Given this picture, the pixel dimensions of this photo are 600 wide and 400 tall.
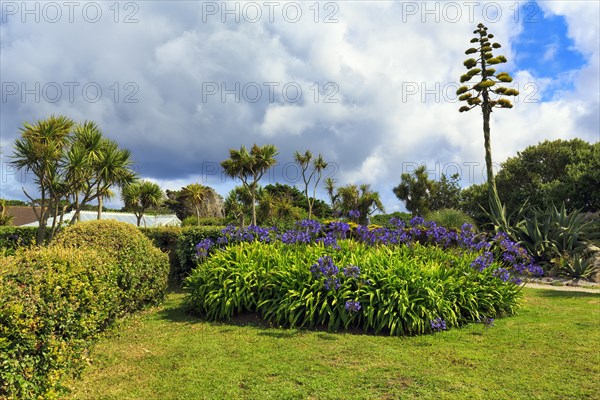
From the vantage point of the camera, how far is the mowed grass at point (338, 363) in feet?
13.9

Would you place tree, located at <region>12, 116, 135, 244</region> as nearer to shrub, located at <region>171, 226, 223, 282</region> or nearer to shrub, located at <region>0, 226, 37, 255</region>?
shrub, located at <region>0, 226, 37, 255</region>

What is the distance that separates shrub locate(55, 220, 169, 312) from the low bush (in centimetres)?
76

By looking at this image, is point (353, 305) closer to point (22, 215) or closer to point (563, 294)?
point (563, 294)

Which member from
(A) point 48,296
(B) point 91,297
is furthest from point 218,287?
(A) point 48,296

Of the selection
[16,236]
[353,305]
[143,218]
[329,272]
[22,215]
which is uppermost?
[22,215]

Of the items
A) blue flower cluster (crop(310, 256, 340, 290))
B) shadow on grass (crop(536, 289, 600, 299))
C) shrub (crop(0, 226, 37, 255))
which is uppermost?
shrub (crop(0, 226, 37, 255))

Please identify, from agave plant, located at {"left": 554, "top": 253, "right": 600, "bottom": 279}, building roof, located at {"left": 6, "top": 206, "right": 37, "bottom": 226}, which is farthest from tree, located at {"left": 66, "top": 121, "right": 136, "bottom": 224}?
building roof, located at {"left": 6, "top": 206, "right": 37, "bottom": 226}

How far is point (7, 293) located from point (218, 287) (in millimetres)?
3835

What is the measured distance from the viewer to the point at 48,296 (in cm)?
420

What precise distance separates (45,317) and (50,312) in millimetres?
59

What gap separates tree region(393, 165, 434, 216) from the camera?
3616 centimetres

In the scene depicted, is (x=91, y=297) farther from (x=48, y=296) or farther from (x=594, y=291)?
(x=594, y=291)

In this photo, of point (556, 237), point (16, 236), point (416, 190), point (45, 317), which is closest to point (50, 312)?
point (45, 317)

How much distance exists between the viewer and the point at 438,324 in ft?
20.4
